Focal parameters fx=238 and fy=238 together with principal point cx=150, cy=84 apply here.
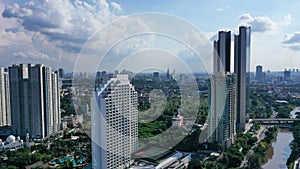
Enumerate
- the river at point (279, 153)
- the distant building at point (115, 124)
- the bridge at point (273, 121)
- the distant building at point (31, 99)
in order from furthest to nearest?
the bridge at point (273, 121) < the distant building at point (31, 99) < the river at point (279, 153) < the distant building at point (115, 124)

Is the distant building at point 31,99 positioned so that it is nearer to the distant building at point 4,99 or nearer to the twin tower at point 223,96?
the distant building at point 4,99

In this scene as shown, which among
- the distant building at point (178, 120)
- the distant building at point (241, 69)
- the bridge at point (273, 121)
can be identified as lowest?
the bridge at point (273, 121)

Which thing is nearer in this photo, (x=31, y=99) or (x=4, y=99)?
(x=31, y=99)

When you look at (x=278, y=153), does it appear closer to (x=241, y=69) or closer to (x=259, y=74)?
(x=241, y=69)

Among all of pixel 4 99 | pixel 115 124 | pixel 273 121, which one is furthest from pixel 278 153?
pixel 4 99

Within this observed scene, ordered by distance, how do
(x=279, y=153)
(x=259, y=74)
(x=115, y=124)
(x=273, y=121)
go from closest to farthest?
1. (x=115, y=124)
2. (x=279, y=153)
3. (x=273, y=121)
4. (x=259, y=74)

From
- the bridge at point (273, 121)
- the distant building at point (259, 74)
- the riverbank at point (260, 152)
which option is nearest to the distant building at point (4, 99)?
the riverbank at point (260, 152)

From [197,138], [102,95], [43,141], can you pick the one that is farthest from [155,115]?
[43,141]
